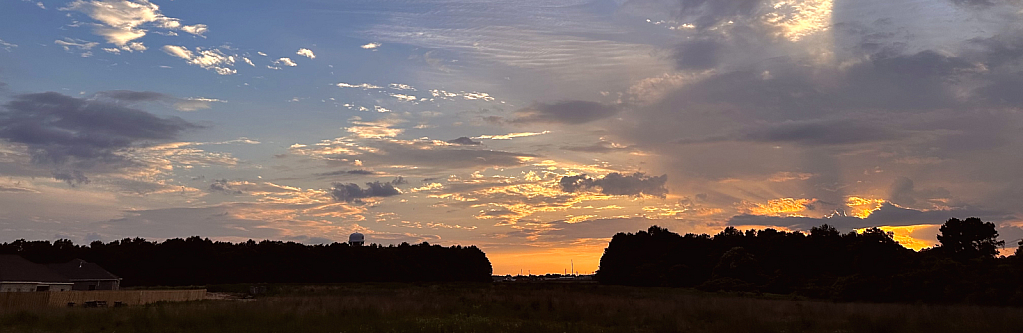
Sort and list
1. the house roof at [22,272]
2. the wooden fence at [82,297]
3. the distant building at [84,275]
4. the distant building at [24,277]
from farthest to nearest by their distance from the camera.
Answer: the distant building at [84,275]
the house roof at [22,272]
the distant building at [24,277]
the wooden fence at [82,297]

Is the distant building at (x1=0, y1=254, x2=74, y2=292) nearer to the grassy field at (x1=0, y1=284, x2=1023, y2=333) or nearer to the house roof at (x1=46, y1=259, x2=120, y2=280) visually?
the house roof at (x1=46, y1=259, x2=120, y2=280)

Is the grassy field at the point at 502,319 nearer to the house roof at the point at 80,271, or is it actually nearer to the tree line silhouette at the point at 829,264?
the tree line silhouette at the point at 829,264

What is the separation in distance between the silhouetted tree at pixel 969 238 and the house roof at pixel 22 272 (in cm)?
9274

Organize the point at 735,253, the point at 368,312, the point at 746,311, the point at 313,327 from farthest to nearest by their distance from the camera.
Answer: the point at 735,253
the point at 746,311
the point at 368,312
the point at 313,327

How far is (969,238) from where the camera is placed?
6738 cm

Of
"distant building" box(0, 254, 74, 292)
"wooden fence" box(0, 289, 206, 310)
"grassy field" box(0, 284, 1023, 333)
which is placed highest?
"distant building" box(0, 254, 74, 292)

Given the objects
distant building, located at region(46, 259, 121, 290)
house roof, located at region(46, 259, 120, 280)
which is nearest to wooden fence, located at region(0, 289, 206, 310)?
distant building, located at region(46, 259, 121, 290)

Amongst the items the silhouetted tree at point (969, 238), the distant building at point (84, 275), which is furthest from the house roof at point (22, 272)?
the silhouetted tree at point (969, 238)

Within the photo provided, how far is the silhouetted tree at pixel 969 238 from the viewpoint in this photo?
65.8 meters

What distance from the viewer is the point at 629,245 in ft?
403

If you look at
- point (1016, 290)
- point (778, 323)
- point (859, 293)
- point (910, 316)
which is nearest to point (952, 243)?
point (859, 293)

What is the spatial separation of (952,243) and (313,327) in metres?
67.7

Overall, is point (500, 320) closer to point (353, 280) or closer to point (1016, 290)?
point (1016, 290)

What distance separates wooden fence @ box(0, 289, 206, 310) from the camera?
39822 millimetres
